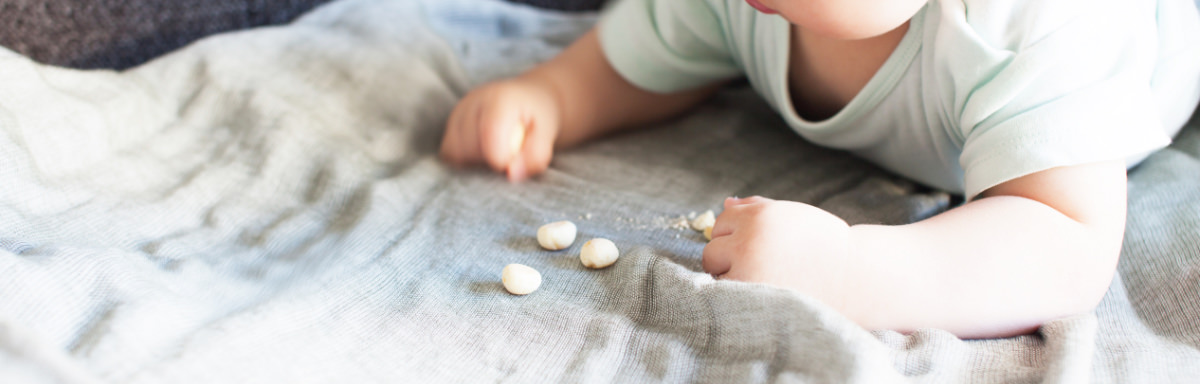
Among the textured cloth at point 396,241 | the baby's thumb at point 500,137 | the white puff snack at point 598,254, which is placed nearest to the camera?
the textured cloth at point 396,241

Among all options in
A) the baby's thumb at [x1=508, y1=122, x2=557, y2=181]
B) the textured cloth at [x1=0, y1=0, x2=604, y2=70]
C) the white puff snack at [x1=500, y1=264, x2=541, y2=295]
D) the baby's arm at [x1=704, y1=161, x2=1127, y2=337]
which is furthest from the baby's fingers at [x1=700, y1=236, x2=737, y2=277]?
the textured cloth at [x1=0, y1=0, x2=604, y2=70]

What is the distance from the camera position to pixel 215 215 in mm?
557

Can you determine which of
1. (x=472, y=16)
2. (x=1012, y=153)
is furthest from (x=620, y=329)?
(x=472, y=16)

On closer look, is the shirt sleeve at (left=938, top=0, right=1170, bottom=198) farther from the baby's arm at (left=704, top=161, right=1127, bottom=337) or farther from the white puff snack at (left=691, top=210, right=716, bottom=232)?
the white puff snack at (left=691, top=210, right=716, bottom=232)

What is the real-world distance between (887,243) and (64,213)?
508mm

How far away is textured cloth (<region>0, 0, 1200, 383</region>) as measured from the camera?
39 centimetres

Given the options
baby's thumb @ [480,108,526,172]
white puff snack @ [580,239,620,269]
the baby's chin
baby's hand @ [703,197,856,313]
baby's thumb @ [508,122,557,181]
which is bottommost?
baby's thumb @ [508,122,557,181]

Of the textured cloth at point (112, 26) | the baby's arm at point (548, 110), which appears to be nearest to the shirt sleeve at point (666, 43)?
the baby's arm at point (548, 110)

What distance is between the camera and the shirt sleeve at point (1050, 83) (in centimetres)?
47

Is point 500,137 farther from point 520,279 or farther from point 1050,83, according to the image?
point 1050,83

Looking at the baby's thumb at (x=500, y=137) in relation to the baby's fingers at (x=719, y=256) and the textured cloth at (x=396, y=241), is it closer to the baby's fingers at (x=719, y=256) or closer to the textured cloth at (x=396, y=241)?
the textured cloth at (x=396, y=241)

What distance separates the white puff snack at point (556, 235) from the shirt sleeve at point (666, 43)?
26cm

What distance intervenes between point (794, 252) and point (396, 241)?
26 centimetres

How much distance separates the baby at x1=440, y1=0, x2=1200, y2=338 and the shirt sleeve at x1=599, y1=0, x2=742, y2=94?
106mm
